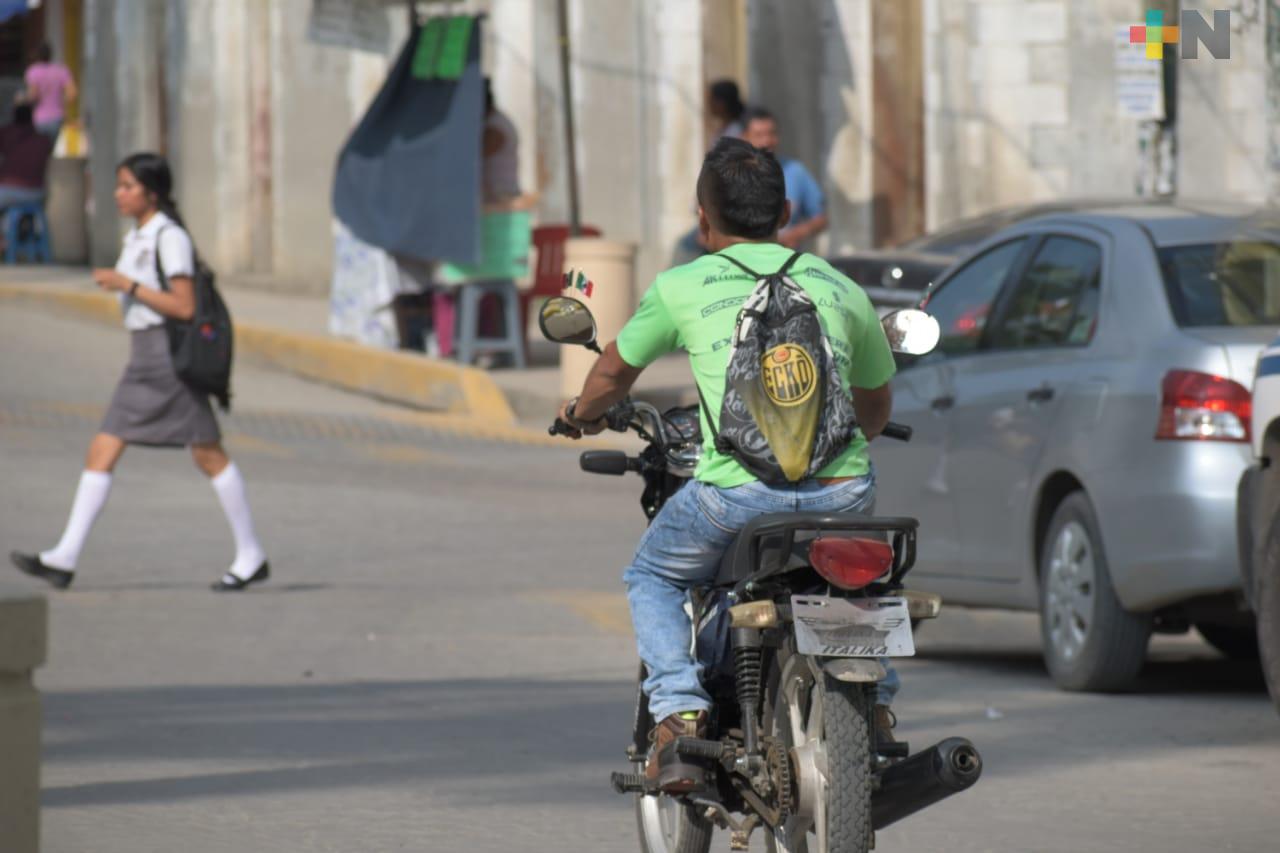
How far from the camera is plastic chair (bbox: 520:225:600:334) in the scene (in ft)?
64.8

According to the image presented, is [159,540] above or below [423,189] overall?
below

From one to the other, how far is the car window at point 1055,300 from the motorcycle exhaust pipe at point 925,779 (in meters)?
4.00

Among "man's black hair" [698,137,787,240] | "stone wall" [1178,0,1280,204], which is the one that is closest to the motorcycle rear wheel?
"man's black hair" [698,137,787,240]

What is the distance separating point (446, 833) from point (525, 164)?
57.6ft

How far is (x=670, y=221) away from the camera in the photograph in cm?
2419

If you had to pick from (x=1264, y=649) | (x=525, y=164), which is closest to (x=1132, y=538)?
(x=1264, y=649)

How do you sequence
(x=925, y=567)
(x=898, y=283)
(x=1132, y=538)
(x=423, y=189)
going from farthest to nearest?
(x=423, y=189)
(x=898, y=283)
(x=925, y=567)
(x=1132, y=538)

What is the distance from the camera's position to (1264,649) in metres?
7.51

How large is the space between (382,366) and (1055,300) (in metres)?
10.2

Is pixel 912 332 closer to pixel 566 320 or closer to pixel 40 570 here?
pixel 566 320

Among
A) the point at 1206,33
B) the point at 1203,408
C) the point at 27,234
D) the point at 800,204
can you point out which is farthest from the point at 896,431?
the point at 27,234

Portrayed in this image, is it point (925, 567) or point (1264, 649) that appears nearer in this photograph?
point (1264, 649)

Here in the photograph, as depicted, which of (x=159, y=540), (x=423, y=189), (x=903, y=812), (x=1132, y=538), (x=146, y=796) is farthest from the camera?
(x=423, y=189)

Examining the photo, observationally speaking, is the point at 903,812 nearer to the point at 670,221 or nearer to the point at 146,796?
the point at 146,796
